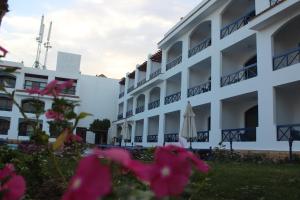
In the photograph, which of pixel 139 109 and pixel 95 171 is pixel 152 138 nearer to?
pixel 139 109

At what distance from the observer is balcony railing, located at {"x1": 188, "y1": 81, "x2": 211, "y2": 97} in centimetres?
1983

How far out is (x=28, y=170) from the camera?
522 centimetres

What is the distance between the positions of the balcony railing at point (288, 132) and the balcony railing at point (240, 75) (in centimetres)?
302

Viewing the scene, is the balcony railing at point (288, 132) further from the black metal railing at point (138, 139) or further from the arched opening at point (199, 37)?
the black metal railing at point (138, 139)

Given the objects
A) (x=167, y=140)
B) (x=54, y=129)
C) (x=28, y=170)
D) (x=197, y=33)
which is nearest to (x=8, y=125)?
(x=167, y=140)

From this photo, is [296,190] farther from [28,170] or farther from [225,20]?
[225,20]

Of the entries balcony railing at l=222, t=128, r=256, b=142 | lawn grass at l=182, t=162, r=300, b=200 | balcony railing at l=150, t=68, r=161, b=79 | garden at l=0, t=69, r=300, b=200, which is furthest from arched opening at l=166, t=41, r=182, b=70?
garden at l=0, t=69, r=300, b=200

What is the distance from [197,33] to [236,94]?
7.86m

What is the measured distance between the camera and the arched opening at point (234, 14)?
693 inches

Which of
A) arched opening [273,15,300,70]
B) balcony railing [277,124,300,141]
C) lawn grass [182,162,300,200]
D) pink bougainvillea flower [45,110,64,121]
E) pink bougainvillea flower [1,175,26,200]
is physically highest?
arched opening [273,15,300,70]

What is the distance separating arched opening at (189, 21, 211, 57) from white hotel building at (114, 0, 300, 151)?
0.06 m

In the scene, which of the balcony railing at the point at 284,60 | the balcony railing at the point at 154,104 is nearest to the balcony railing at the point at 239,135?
the balcony railing at the point at 284,60

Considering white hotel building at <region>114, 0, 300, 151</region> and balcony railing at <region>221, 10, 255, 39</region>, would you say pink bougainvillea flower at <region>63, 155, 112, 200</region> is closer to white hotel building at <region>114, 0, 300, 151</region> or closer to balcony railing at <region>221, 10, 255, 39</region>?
white hotel building at <region>114, 0, 300, 151</region>

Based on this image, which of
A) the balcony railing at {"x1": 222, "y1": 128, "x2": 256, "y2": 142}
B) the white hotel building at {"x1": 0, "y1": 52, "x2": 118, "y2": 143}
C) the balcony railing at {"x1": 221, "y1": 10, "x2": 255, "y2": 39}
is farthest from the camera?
the white hotel building at {"x1": 0, "y1": 52, "x2": 118, "y2": 143}
